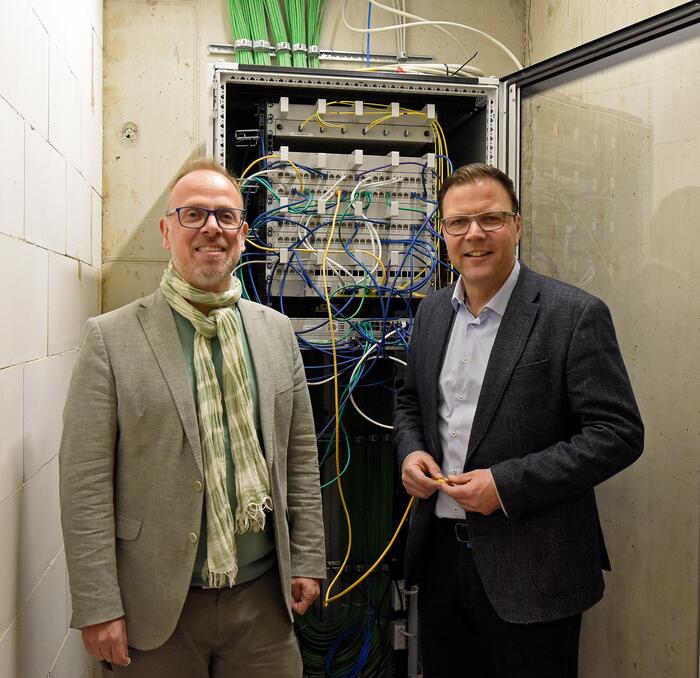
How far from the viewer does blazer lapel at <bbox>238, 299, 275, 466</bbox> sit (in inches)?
56.0

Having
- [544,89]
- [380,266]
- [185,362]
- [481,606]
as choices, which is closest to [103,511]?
[185,362]

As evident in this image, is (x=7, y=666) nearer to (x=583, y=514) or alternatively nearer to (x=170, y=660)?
(x=170, y=660)

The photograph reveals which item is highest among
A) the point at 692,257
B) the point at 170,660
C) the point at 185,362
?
the point at 692,257

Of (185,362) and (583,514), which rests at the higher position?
(185,362)

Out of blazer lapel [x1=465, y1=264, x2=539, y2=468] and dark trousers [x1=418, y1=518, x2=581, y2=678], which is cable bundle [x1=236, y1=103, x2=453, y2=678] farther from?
blazer lapel [x1=465, y1=264, x2=539, y2=468]

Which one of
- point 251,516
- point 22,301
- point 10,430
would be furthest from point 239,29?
point 251,516

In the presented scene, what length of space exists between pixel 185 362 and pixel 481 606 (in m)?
0.84

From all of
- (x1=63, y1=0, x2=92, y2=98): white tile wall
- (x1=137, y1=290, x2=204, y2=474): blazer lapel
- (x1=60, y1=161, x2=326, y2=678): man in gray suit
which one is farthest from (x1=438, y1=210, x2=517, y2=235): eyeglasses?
(x1=63, y1=0, x2=92, y2=98): white tile wall

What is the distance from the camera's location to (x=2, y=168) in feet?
4.10

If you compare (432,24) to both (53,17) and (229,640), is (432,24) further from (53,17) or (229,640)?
(229,640)

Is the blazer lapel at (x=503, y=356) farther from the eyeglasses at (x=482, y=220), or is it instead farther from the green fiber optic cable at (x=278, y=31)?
the green fiber optic cable at (x=278, y=31)

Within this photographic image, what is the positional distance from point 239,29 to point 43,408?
1.71m

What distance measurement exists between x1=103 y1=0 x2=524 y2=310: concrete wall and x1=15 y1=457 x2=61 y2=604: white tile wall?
39.9 inches

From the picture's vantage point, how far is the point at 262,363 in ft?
4.82
